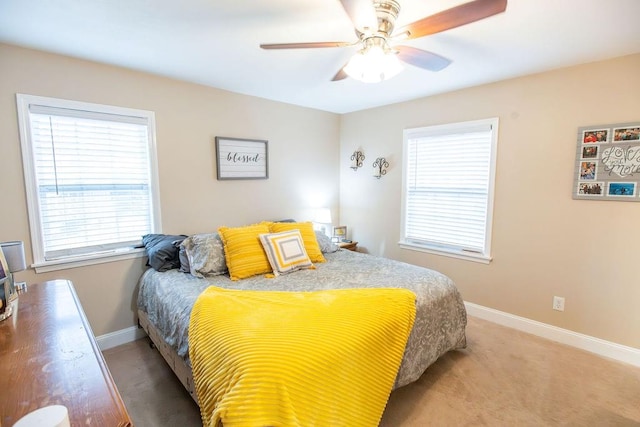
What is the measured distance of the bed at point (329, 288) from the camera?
1.88 meters

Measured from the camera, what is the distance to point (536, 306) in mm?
2783

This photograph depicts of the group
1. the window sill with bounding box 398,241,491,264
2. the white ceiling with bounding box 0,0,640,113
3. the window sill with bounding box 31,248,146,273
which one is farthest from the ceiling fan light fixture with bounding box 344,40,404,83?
the window sill with bounding box 31,248,146,273

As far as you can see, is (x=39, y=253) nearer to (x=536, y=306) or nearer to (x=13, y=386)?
(x=13, y=386)

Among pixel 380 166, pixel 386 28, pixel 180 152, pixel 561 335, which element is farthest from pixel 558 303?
pixel 180 152

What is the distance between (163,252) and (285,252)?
1.00m

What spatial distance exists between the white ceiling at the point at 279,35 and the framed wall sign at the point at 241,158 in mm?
647

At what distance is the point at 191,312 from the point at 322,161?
9.15 feet

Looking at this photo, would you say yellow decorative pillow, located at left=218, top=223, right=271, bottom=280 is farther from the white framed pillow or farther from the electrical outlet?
the electrical outlet

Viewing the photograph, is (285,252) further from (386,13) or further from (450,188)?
(450,188)

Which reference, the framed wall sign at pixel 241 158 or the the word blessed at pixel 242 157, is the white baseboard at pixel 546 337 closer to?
the framed wall sign at pixel 241 158

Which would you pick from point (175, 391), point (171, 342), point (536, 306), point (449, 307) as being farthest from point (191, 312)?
point (536, 306)

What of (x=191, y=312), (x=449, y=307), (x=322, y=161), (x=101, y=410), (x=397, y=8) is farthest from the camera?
(x=322, y=161)

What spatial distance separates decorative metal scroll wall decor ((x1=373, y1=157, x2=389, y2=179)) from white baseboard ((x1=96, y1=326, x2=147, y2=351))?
3.00 meters

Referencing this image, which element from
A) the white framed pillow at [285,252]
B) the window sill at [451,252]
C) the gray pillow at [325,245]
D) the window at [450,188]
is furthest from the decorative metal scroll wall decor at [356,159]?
the white framed pillow at [285,252]
